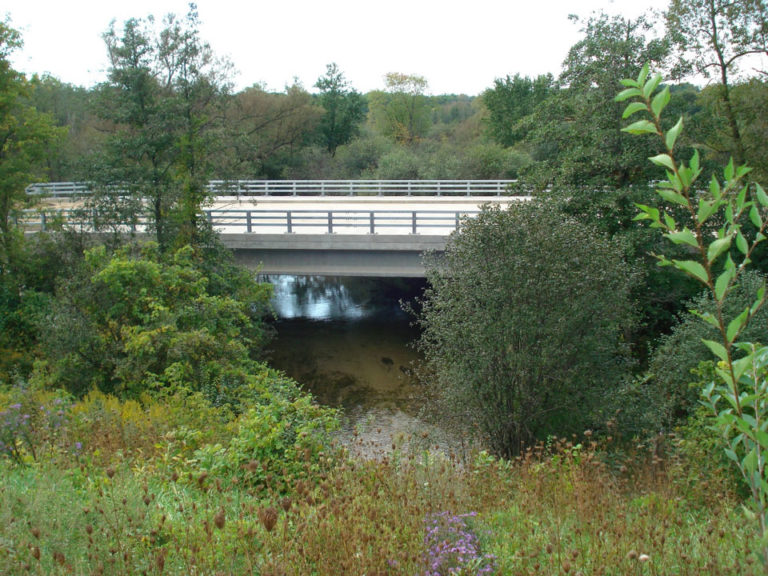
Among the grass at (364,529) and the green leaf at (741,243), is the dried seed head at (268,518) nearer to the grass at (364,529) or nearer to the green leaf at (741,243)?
the grass at (364,529)

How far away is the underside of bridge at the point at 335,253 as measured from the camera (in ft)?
73.0

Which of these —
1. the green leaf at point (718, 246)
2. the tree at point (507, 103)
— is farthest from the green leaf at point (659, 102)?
the tree at point (507, 103)

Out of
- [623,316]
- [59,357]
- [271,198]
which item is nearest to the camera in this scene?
[623,316]

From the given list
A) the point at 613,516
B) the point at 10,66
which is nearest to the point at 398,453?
the point at 613,516

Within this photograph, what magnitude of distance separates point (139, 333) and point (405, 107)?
198 feet

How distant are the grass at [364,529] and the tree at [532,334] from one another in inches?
236

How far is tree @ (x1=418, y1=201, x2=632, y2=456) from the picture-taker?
12.2 meters

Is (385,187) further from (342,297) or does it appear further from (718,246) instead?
(718,246)

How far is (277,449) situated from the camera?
23.7 feet

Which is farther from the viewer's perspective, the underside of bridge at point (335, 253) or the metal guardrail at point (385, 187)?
the metal guardrail at point (385, 187)

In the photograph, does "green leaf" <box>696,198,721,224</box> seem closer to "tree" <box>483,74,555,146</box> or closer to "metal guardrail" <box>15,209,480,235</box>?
"metal guardrail" <box>15,209,480,235</box>

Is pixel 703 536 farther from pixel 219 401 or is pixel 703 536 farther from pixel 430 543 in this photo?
pixel 219 401

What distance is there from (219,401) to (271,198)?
27.9m

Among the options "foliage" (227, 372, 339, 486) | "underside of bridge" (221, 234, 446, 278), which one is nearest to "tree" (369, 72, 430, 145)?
"underside of bridge" (221, 234, 446, 278)
